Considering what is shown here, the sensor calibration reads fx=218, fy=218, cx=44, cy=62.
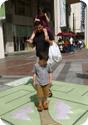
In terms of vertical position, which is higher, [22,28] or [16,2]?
[16,2]

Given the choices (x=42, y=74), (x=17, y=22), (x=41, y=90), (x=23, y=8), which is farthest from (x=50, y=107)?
(x=23, y=8)

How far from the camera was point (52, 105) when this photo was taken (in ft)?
17.3

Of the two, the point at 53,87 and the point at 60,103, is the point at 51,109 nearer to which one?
the point at 60,103

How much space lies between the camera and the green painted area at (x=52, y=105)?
450 cm

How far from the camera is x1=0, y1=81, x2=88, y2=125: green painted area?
14.7 feet

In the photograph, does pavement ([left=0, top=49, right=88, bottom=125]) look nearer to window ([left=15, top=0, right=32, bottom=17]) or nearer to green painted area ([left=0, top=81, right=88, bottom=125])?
green painted area ([left=0, top=81, right=88, bottom=125])

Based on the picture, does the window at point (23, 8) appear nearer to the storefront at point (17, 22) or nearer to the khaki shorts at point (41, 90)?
the storefront at point (17, 22)

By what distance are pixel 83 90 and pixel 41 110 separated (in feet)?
6.69

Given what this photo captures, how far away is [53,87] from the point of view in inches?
276

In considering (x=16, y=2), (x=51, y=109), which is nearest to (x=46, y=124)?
(x=51, y=109)

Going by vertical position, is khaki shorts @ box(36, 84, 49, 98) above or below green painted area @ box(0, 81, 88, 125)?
above

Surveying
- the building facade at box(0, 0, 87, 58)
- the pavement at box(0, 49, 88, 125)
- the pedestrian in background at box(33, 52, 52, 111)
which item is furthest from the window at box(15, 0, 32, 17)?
the pedestrian in background at box(33, 52, 52, 111)

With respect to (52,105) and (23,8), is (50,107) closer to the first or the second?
(52,105)

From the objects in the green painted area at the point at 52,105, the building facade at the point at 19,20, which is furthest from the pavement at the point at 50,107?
the building facade at the point at 19,20
